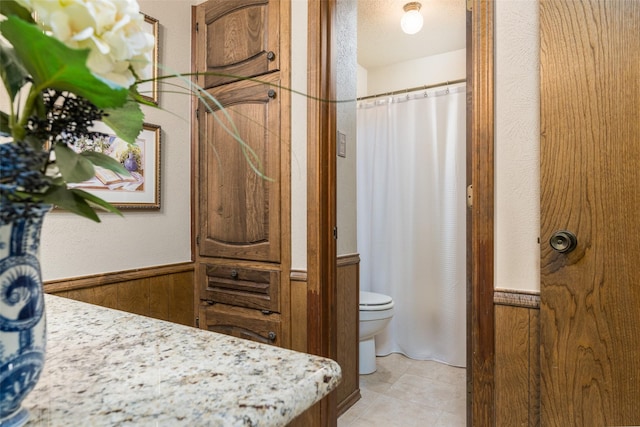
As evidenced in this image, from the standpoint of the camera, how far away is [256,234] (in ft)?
6.25

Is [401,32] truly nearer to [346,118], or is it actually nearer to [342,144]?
[346,118]

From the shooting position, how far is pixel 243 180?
1954 mm

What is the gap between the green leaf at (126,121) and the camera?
1.55ft

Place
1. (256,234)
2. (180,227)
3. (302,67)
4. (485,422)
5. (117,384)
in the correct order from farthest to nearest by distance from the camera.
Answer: (180,227) < (256,234) < (302,67) < (485,422) < (117,384)

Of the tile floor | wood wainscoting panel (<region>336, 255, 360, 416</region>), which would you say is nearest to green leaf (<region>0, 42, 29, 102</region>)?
wood wainscoting panel (<region>336, 255, 360, 416</region>)

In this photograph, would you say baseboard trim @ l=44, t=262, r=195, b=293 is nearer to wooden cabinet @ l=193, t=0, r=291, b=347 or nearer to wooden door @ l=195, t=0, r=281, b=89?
wooden cabinet @ l=193, t=0, r=291, b=347

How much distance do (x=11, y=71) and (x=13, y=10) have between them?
66mm

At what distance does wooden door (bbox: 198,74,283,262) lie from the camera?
6.07ft

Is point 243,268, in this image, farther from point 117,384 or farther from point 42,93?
point 42,93

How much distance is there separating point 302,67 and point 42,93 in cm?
148

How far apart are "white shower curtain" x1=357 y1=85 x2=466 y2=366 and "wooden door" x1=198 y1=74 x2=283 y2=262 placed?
1294 millimetres

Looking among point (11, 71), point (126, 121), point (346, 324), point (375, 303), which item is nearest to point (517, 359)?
point (346, 324)

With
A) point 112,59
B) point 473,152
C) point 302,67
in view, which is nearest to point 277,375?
point 112,59

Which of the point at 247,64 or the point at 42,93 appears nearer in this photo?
the point at 42,93
